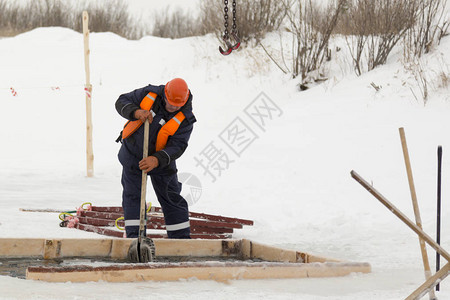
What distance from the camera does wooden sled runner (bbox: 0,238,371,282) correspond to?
4.02 m

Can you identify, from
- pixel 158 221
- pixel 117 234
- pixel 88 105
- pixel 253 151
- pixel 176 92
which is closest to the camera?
pixel 176 92

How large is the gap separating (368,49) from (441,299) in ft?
31.9

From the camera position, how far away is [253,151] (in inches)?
425

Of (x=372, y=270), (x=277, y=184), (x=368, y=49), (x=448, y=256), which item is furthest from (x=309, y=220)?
(x=368, y=49)

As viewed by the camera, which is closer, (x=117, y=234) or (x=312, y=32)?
(x=117, y=234)

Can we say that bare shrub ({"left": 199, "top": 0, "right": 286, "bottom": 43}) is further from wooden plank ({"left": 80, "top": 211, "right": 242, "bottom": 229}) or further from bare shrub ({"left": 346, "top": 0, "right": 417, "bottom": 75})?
wooden plank ({"left": 80, "top": 211, "right": 242, "bottom": 229})

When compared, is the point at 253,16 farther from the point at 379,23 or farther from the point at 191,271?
the point at 191,271

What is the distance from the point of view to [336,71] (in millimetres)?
13664

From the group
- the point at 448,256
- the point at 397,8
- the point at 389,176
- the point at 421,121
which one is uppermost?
the point at 397,8

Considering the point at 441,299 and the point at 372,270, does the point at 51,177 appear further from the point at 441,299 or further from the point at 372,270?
the point at 441,299

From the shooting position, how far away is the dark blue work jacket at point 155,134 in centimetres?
529

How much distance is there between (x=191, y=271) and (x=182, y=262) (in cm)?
16

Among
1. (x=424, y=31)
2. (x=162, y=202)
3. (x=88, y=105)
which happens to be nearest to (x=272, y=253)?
(x=162, y=202)

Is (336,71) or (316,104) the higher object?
(336,71)
